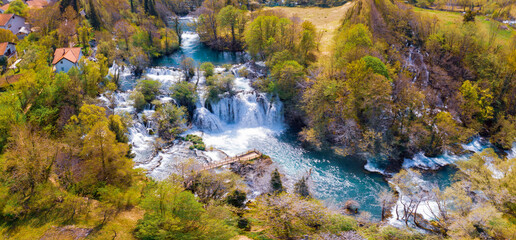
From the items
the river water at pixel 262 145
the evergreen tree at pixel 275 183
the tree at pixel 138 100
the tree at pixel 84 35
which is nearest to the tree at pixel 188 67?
the river water at pixel 262 145

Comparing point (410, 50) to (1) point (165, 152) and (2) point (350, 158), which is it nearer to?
(2) point (350, 158)

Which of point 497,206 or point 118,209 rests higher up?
point 118,209

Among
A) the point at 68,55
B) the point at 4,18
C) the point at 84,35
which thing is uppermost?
the point at 4,18

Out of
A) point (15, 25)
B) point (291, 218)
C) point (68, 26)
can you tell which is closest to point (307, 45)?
point (291, 218)

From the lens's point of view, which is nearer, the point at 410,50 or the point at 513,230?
the point at 513,230

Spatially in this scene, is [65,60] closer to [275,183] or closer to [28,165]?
[28,165]

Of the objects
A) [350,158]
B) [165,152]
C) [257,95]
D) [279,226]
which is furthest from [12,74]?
[350,158]
